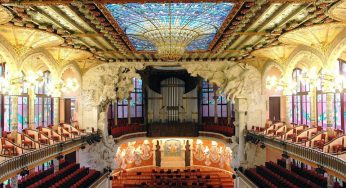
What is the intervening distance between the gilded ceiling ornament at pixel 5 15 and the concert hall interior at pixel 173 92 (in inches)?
4.9

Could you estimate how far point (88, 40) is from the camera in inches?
677

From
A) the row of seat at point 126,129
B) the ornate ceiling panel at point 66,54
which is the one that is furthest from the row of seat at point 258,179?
the ornate ceiling panel at point 66,54

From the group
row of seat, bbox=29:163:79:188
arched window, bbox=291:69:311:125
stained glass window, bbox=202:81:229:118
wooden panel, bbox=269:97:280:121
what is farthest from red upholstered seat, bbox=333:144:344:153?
stained glass window, bbox=202:81:229:118

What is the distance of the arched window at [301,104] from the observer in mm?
21828

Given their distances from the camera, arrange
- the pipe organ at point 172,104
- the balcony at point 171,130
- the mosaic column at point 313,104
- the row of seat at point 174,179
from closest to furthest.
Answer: the mosaic column at point 313,104
the row of seat at point 174,179
the balcony at point 171,130
the pipe organ at point 172,104

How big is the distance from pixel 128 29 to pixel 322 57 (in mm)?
8649

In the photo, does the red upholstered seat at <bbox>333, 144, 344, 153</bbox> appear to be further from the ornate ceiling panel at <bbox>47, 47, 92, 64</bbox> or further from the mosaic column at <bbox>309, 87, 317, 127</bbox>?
the ornate ceiling panel at <bbox>47, 47, 92, 64</bbox>

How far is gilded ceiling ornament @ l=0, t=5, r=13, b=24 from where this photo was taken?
10.6 m

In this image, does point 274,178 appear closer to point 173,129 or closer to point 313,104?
point 313,104

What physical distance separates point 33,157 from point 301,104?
16.0 metres

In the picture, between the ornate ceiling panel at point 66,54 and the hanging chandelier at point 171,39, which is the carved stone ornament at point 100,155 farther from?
the hanging chandelier at point 171,39

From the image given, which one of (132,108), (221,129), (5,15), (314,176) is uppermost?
(5,15)

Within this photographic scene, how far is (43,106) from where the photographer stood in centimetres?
2323

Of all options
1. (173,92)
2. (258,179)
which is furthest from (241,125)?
(173,92)
